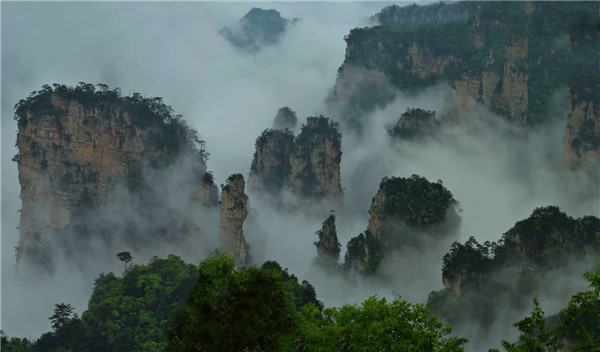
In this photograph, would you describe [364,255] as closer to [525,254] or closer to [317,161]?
[525,254]

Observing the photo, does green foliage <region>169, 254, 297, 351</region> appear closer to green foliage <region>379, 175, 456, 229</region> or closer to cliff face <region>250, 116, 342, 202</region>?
green foliage <region>379, 175, 456, 229</region>

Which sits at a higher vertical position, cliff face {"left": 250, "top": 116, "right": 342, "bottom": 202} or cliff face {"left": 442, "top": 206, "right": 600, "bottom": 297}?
cliff face {"left": 250, "top": 116, "right": 342, "bottom": 202}

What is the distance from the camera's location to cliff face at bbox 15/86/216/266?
7194 centimetres

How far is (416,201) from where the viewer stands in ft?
209

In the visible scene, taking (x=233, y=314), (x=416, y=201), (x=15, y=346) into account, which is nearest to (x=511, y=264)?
(x=416, y=201)

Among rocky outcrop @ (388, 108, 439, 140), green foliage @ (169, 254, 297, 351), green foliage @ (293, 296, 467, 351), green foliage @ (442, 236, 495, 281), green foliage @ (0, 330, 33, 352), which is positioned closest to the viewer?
green foliage @ (169, 254, 297, 351)

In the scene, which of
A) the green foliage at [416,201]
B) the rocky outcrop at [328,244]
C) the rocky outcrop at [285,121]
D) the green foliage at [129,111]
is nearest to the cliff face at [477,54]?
the rocky outcrop at [285,121]

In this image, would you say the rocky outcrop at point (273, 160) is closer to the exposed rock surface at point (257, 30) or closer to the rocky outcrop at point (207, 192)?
the rocky outcrop at point (207, 192)

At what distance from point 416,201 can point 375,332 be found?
126 ft

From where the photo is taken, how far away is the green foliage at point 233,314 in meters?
25.1

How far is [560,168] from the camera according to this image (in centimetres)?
8494

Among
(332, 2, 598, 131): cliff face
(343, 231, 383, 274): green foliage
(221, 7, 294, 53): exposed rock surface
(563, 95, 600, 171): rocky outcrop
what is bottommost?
(343, 231, 383, 274): green foliage

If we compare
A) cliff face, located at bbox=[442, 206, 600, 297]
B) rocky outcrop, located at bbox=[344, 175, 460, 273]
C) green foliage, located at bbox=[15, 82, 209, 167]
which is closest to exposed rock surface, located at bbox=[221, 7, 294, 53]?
green foliage, located at bbox=[15, 82, 209, 167]

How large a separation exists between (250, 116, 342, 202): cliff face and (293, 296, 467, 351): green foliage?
60610mm
